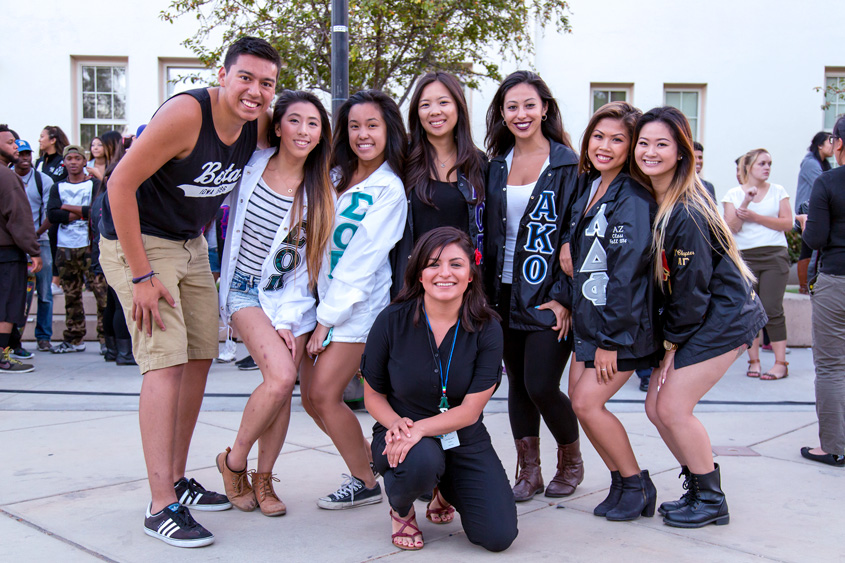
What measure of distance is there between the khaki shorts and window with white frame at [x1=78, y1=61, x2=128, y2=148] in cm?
874

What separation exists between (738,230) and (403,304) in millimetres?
4644

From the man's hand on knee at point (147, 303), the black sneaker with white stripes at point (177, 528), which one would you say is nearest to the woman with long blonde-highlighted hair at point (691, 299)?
the black sneaker with white stripes at point (177, 528)

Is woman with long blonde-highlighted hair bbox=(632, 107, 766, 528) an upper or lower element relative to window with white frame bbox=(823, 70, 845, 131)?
lower

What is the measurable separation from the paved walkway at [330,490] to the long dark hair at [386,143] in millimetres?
1575

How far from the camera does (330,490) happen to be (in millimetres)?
3789

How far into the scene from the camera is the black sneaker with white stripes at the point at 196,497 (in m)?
3.46

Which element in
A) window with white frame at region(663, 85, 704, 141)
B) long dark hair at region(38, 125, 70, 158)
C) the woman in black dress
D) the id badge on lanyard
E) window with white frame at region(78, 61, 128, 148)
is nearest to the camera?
the id badge on lanyard

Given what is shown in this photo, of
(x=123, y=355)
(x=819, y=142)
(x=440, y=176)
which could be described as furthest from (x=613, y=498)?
(x=819, y=142)

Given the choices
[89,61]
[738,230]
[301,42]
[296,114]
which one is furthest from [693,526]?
[89,61]

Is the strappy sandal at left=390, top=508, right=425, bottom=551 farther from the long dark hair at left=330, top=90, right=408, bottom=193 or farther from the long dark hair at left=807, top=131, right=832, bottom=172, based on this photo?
the long dark hair at left=807, top=131, right=832, bottom=172

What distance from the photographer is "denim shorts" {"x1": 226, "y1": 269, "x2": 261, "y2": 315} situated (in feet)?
11.5

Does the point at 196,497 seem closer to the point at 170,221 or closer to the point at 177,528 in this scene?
the point at 177,528

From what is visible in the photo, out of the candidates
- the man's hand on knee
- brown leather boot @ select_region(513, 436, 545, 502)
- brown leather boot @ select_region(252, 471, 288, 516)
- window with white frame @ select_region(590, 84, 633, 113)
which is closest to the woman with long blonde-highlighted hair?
brown leather boot @ select_region(513, 436, 545, 502)

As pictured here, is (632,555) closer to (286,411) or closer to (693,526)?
(693,526)
